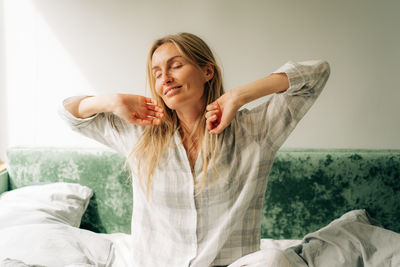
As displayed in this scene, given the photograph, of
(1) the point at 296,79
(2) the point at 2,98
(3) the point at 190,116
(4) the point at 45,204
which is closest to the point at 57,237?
(4) the point at 45,204

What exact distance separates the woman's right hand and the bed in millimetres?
593

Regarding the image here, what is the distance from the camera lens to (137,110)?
1134 mm

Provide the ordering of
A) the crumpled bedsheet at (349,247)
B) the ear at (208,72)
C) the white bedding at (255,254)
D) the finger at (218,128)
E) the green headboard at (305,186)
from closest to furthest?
the white bedding at (255,254) < the finger at (218,128) < the ear at (208,72) < the crumpled bedsheet at (349,247) < the green headboard at (305,186)

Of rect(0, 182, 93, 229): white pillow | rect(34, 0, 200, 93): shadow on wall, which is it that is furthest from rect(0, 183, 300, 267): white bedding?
rect(34, 0, 200, 93): shadow on wall

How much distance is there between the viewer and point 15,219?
4.65ft

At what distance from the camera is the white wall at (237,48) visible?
1.66 m

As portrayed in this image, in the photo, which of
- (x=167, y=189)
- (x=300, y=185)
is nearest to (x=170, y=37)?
(x=167, y=189)

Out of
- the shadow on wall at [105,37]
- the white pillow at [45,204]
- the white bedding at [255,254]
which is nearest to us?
the white bedding at [255,254]

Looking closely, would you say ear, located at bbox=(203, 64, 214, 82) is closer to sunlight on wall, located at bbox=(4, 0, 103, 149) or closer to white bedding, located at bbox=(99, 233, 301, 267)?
white bedding, located at bbox=(99, 233, 301, 267)

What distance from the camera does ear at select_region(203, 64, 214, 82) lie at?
46.4 inches

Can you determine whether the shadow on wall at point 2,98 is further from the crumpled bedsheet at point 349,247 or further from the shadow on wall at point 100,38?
the crumpled bedsheet at point 349,247

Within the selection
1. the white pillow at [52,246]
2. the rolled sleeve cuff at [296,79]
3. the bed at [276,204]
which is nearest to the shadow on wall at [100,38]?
the bed at [276,204]

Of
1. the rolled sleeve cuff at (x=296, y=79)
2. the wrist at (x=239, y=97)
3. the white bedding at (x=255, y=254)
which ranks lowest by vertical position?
the white bedding at (x=255, y=254)

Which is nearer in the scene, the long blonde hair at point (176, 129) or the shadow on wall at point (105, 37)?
the long blonde hair at point (176, 129)
